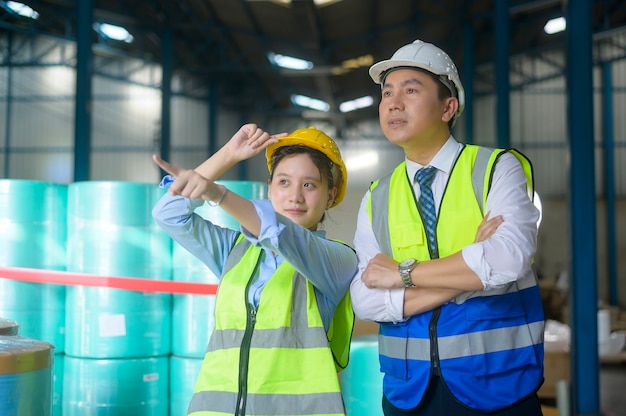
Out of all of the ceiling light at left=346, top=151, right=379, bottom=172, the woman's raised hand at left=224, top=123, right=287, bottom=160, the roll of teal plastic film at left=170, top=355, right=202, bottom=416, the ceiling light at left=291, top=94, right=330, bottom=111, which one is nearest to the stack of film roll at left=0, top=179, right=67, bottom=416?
the roll of teal plastic film at left=170, top=355, right=202, bottom=416

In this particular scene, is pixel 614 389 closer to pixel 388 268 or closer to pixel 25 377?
pixel 388 268

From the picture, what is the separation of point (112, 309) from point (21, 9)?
13309 millimetres

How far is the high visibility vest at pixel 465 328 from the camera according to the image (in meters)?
2.05

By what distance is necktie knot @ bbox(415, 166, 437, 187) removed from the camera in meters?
2.27

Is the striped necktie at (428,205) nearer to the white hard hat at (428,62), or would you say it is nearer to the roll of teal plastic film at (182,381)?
the white hard hat at (428,62)

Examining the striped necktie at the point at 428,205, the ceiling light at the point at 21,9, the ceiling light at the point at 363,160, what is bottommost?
the striped necktie at the point at 428,205

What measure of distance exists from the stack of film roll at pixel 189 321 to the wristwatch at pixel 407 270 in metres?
1.46

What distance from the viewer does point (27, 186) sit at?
11.3 ft

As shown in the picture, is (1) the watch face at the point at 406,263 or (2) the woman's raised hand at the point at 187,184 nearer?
(2) the woman's raised hand at the point at 187,184

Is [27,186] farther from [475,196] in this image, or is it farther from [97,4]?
[97,4]

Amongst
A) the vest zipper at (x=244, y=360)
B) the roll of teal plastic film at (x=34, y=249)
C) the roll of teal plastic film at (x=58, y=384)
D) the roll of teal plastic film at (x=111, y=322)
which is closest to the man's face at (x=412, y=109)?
the vest zipper at (x=244, y=360)

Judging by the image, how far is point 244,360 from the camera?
2.05m

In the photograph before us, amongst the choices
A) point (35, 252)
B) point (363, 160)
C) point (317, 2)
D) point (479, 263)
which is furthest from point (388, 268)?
point (363, 160)

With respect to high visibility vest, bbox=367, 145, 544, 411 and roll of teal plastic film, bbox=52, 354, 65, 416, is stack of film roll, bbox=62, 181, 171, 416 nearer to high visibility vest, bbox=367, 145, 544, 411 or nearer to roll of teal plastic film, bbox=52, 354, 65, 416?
roll of teal plastic film, bbox=52, 354, 65, 416
